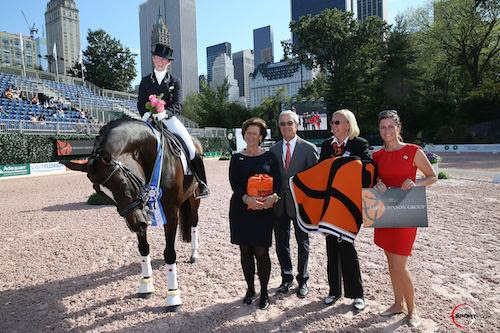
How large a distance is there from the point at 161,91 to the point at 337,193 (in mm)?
2533

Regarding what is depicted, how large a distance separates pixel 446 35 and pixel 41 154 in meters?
38.6

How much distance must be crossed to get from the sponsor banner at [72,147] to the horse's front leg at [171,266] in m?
20.4

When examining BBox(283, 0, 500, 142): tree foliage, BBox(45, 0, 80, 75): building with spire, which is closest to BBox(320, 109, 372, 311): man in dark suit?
BBox(283, 0, 500, 142): tree foliage

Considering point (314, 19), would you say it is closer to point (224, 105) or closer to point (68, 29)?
point (224, 105)

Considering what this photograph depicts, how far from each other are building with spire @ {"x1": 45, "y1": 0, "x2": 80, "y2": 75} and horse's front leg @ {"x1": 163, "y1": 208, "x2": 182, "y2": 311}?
85300 millimetres

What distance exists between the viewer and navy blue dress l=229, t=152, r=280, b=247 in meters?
3.28

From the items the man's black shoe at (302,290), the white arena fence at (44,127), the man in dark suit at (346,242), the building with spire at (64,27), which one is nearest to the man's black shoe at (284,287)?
the man's black shoe at (302,290)

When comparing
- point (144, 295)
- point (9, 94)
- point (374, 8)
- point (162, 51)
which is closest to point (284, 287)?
point (144, 295)

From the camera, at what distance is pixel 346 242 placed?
329cm

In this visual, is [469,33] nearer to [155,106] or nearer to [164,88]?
[164,88]

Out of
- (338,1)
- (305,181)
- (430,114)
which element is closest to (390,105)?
(430,114)

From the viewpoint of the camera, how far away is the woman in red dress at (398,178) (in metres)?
2.97

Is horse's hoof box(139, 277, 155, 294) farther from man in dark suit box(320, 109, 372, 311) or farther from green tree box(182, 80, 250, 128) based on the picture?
green tree box(182, 80, 250, 128)

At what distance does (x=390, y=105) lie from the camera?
38625 mm
